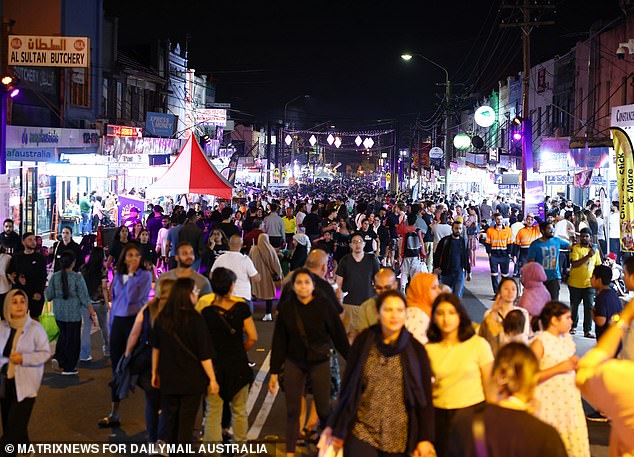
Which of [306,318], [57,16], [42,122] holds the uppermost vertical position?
[57,16]

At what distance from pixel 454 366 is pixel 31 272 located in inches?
324

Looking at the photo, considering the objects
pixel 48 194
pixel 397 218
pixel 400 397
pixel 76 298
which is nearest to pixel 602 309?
pixel 400 397

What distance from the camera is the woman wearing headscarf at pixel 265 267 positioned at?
15.1m

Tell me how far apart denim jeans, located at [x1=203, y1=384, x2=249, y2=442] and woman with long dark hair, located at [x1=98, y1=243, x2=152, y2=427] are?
79.6 inches

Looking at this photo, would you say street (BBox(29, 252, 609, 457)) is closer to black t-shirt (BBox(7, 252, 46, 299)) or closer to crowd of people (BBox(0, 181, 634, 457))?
crowd of people (BBox(0, 181, 634, 457))

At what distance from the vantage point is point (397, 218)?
2358 centimetres

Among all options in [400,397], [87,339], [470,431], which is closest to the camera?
[470,431]

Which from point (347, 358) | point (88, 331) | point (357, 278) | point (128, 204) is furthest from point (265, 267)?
point (128, 204)

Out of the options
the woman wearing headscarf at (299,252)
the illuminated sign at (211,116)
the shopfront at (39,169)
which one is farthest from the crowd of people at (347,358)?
the illuminated sign at (211,116)

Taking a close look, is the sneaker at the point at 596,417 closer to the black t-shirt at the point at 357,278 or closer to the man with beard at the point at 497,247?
the black t-shirt at the point at 357,278

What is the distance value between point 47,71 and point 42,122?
76.4 inches

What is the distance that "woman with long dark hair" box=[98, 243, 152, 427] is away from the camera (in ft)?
32.4

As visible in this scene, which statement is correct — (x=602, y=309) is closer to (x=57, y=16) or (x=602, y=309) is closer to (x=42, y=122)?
(x=42, y=122)

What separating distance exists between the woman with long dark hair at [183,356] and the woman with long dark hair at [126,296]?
2.29 meters
